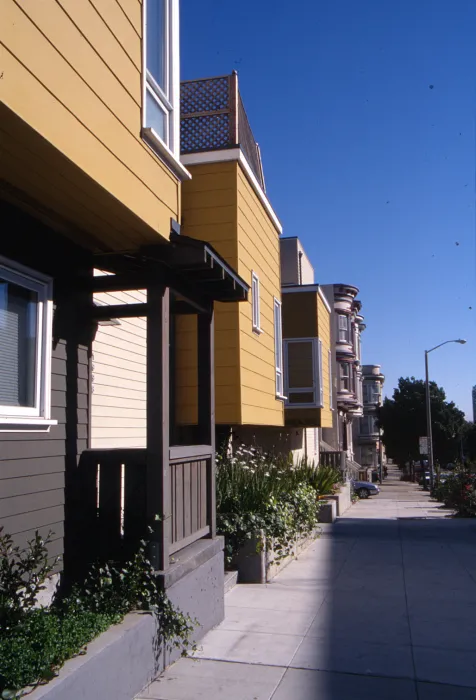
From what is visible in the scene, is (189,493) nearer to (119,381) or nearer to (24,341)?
(24,341)

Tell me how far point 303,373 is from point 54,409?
13851 mm

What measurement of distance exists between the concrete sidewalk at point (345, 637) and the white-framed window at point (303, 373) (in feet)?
28.1

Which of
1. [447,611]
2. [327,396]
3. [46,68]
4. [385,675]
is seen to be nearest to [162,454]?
[385,675]

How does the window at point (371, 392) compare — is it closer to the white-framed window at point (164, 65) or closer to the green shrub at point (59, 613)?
the white-framed window at point (164, 65)

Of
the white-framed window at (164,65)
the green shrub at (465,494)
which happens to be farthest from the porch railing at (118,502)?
the green shrub at (465,494)

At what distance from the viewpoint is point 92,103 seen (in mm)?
4492

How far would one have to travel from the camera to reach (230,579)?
319 inches

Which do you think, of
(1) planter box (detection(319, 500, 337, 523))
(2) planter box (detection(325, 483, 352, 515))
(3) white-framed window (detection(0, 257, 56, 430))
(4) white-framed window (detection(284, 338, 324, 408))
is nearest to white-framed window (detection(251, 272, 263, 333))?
(1) planter box (detection(319, 500, 337, 523))

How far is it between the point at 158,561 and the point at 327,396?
15722mm

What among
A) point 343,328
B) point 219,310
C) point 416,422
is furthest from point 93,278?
point 416,422

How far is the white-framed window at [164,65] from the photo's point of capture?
598 centimetres

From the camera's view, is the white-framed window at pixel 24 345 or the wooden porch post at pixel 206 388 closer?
the white-framed window at pixel 24 345

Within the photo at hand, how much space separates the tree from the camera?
59469 mm

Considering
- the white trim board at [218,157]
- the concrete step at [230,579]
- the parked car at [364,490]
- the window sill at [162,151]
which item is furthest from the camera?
the parked car at [364,490]
